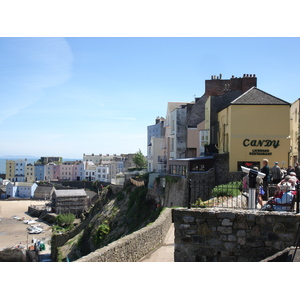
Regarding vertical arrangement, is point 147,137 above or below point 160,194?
above

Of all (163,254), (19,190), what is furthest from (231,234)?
(19,190)

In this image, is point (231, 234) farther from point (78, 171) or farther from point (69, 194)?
point (78, 171)

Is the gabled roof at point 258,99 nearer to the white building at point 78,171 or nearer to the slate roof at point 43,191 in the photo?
the slate roof at point 43,191

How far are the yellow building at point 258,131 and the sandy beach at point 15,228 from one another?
1170 inches

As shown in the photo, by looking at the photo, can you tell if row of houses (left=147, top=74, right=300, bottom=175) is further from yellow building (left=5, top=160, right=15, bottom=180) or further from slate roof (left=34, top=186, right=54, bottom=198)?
yellow building (left=5, top=160, right=15, bottom=180)

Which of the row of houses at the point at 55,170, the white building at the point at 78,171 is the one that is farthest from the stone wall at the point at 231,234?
the white building at the point at 78,171

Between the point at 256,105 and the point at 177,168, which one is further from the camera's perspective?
the point at 177,168

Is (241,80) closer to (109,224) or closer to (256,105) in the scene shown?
(256,105)

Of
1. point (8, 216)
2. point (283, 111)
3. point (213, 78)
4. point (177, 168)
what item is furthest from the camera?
point (8, 216)

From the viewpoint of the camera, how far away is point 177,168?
30.2 metres

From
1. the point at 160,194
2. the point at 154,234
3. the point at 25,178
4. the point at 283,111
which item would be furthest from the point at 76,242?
the point at 25,178

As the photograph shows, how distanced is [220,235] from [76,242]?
34465mm

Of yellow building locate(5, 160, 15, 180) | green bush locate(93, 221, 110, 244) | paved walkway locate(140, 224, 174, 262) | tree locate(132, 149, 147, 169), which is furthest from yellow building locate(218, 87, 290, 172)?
yellow building locate(5, 160, 15, 180)

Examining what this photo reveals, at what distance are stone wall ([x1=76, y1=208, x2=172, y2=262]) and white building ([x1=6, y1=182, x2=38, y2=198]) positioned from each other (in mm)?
105863
